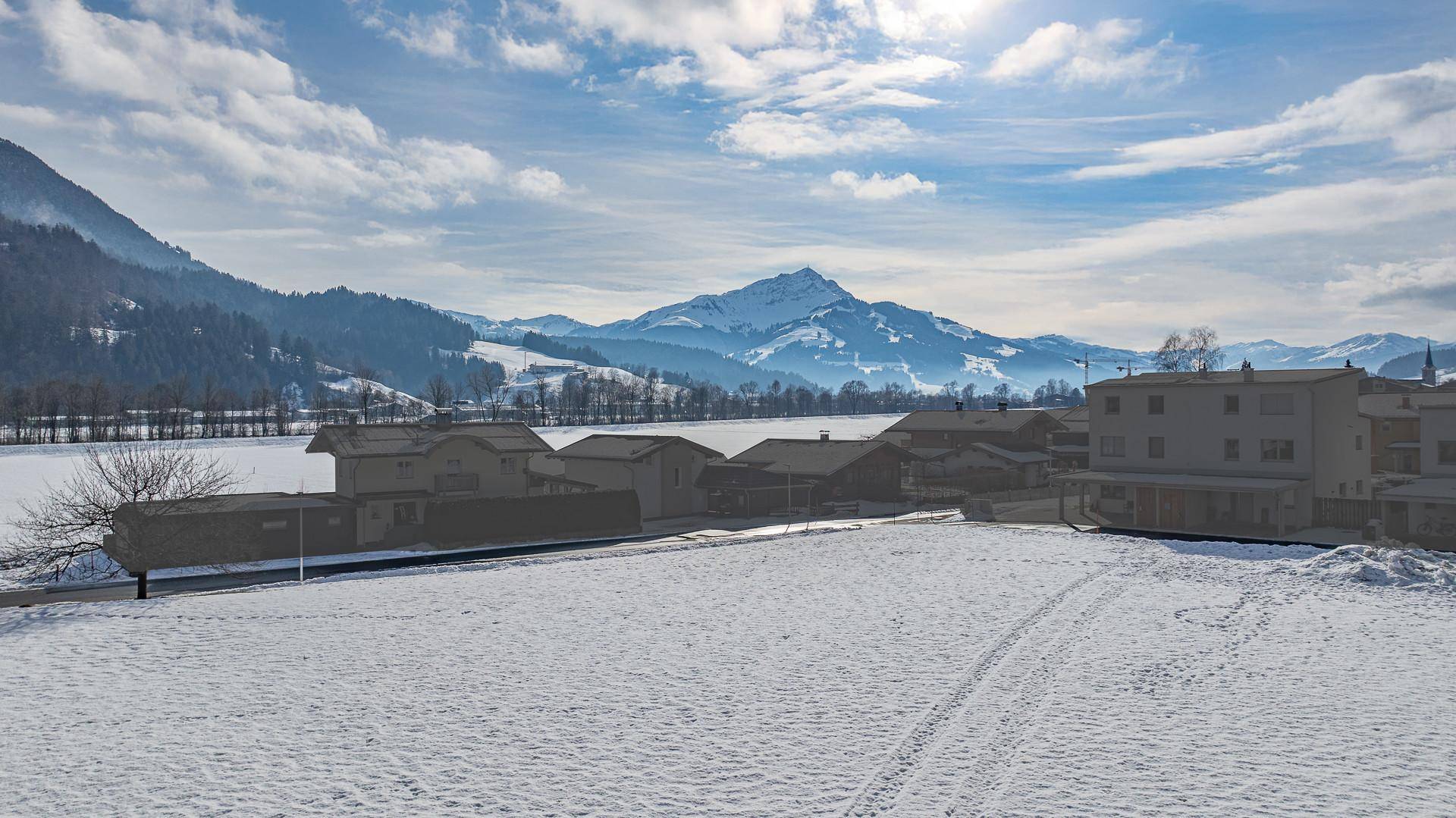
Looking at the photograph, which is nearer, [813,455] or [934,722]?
[934,722]

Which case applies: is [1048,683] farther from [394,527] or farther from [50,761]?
[394,527]

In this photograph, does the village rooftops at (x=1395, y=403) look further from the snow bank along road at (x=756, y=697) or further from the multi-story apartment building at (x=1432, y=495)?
the snow bank along road at (x=756, y=697)

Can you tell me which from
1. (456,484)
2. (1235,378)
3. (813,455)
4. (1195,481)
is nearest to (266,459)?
(456,484)

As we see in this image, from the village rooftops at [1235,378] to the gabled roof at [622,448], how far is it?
26.8m

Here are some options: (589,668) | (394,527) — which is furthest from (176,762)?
(394,527)

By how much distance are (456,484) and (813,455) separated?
25.9 meters

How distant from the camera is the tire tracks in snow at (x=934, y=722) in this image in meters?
13.8

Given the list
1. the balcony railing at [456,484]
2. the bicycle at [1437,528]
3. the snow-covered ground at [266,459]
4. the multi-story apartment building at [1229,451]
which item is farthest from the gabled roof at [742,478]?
the bicycle at [1437,528]

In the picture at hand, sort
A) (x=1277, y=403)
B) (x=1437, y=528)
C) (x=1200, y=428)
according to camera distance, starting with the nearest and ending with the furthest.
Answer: (x=1437, y=528)
(x=1277, y=403)
(x=1200, y=428)

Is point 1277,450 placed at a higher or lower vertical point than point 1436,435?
lower

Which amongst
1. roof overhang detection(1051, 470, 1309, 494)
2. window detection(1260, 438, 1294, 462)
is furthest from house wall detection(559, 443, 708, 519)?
window detection(1260, 438, 1294, 462)

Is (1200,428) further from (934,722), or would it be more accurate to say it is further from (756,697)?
(756,697)

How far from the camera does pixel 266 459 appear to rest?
10300cm

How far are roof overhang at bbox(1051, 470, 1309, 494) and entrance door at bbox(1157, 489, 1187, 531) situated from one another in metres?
0.69
